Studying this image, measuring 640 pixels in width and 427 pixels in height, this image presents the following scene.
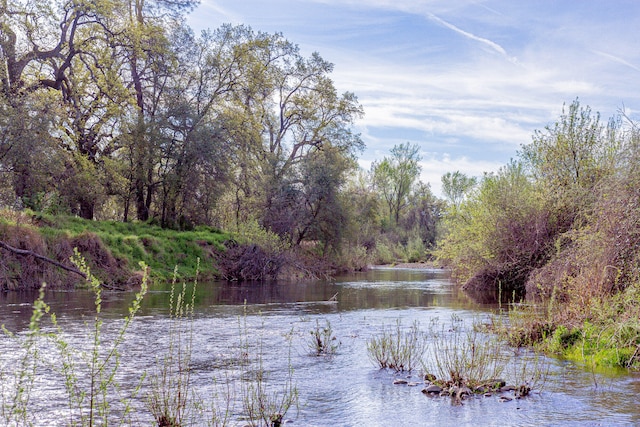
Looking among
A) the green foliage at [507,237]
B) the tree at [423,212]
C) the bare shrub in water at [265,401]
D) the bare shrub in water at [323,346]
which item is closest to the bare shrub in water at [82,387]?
the bare shrub in water at [265,401]

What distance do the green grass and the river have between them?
823 cm

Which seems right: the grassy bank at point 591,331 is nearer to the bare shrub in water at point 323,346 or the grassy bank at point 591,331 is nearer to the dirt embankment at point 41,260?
Answer: the bare shrub in water at point 323,346

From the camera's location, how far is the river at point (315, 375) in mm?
7680

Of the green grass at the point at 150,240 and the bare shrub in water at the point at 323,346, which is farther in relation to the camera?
the green grass at the point at 150,240

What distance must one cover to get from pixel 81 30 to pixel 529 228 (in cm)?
2779

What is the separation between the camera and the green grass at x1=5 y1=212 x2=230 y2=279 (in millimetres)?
27234

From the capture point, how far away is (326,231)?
4422 cm

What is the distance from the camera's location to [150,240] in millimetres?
32312

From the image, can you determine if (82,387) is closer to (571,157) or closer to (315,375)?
(315,375)

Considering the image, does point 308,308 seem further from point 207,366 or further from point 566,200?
point 566,200

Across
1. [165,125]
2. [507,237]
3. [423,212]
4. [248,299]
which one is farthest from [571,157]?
[423,212]

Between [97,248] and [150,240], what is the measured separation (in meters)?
5.41

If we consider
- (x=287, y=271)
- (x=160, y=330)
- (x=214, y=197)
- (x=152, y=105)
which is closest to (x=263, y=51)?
(x=152, y=105)

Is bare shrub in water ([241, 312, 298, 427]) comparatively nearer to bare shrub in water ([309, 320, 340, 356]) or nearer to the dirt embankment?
bare shrub in water ([309, 320, 340, 356])
